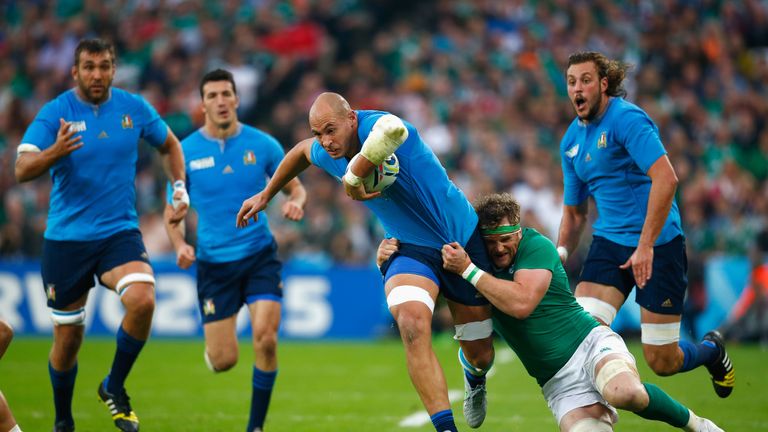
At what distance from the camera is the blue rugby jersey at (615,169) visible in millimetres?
7008

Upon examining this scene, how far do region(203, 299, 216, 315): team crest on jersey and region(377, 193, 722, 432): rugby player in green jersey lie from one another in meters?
2.99

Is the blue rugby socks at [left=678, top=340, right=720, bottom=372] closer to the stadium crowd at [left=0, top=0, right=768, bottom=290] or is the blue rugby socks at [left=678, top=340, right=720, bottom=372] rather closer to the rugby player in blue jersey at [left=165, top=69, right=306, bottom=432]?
the rugby player in blue jersey at [left=165, top=69, right=306, bottom=432]

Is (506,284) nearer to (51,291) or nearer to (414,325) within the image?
(414,325)

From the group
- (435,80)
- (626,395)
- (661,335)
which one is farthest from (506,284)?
(435,80)

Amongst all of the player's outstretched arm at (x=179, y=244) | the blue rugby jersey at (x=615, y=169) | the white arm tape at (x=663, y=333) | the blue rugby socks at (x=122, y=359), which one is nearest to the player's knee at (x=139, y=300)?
the blue rugby socks at (x=122, y=359)

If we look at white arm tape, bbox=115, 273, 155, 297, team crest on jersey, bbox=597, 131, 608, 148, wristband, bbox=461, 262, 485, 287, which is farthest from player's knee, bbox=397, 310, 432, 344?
white arm tape, bbox=115, 273, 155, 297

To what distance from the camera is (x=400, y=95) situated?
19.3 m

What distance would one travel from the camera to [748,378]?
11.1 metres

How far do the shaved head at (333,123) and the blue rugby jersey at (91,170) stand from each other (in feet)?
8.06

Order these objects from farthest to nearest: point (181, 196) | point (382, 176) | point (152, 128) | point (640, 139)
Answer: point (152, 128)
point (181, 196)
point (640, 139)
point (382, 176)

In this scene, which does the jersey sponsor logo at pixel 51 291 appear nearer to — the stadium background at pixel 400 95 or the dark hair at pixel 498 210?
the dark hair at pixel 498 210

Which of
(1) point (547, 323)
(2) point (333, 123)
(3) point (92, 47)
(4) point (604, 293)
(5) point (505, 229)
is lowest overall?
(4) point (604, 293)

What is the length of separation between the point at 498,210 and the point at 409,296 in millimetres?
843

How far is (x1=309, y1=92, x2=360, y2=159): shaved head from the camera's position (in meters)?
6.01
